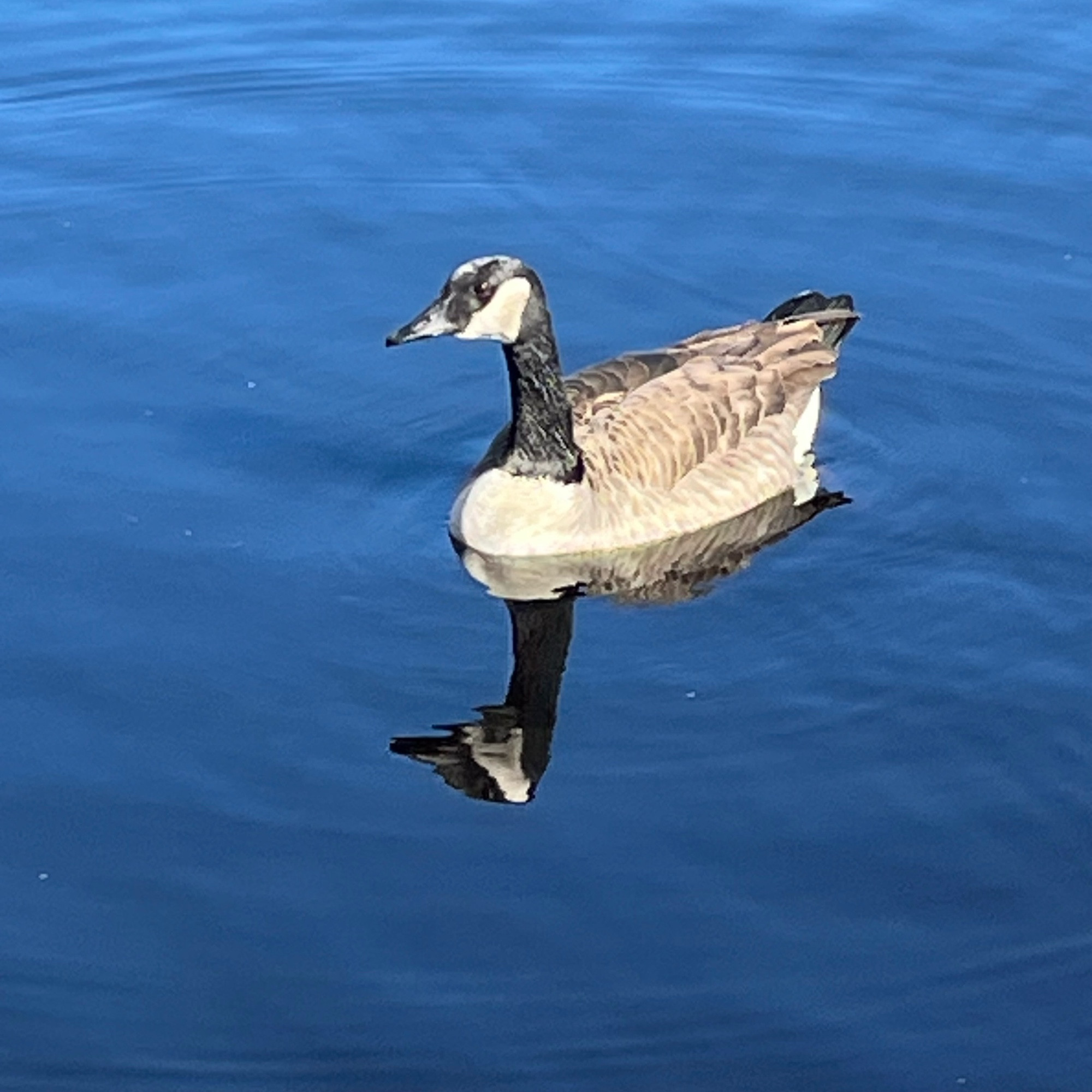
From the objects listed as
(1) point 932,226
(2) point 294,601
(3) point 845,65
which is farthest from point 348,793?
(3) point 845,65

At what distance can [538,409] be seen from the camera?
10898 millimetres

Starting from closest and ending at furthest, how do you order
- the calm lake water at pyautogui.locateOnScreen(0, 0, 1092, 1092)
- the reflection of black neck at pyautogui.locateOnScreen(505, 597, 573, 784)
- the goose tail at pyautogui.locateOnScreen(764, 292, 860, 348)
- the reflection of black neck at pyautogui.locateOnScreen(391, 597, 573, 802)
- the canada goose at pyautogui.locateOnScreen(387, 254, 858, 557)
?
the calm lake water at pyautogui.locateOnScreen(0, 0, 1092, 1092), the reflection of black neck at pyautogui.locateOnScreen(391, 597, 573, 802), the reflection of black neck at pyautogui.locateOnScreen(505, 597, 573, 784), the canada goose at pyautogui.locateOnScreen(387, 254, 858, 557), the goose tail at pyautogui.locateOnScreen(764, 292, 860, 348)

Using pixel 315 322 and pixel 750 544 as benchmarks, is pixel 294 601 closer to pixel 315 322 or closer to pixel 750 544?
pixel 750 544

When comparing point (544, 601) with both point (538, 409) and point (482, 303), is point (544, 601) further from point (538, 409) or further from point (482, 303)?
point (482, 303)

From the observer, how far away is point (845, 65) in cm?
1614

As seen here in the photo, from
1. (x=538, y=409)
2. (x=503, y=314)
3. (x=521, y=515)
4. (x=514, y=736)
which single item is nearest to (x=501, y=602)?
(x=521, y=515)

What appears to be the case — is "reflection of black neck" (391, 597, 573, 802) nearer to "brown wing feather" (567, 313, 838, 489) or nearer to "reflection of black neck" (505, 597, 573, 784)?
"reflection of black neck" (505, 597, 573, 784)

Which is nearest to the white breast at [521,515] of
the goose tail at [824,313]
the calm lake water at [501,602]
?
the calm lake water at [501,602]

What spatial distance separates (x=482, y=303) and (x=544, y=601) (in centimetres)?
139

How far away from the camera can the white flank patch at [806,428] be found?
11915 millimetres

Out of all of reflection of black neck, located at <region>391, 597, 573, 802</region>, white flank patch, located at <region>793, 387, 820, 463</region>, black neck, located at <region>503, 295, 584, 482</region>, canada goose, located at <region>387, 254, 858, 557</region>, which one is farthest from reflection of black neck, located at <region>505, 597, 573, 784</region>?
white flank patch, located at <region>793, 387, 820, 463</region>

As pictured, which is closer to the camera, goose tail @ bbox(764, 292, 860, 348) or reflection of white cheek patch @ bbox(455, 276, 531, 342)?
reflection of white cheek patch @ bbox(455, 276, 531, 342)

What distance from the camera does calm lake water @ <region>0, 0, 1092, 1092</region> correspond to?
7910 mm

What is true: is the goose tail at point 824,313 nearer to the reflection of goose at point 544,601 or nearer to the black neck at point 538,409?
the reflection of goose at point 544,601
